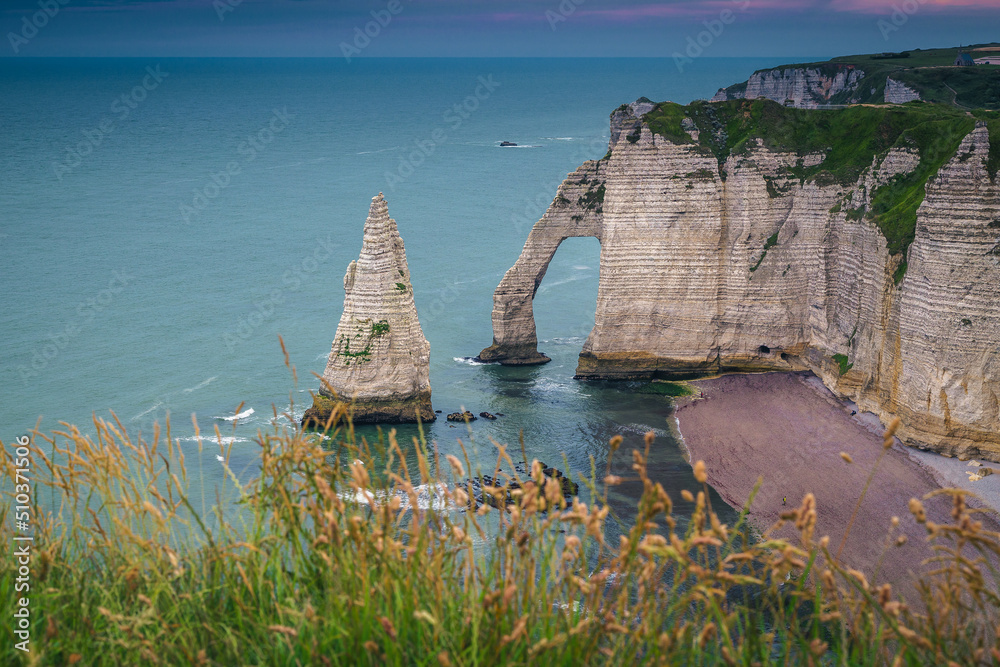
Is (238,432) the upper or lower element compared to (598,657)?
lower

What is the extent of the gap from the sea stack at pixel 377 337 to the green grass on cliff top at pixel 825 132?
494 inches

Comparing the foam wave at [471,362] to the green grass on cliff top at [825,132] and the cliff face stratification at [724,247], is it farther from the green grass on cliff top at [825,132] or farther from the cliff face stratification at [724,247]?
the green grass on cliff top at [825,132]

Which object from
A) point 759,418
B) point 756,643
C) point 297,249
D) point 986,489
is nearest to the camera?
point 756,643

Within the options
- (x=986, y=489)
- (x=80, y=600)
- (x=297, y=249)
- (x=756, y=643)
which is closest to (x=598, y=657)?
(x=756, y=643)

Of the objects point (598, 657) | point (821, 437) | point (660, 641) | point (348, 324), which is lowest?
point (821, 437)

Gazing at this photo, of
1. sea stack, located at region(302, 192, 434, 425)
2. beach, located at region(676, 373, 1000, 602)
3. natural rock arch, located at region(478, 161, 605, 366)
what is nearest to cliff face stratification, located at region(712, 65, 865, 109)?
natural rock arch, located at region(478, 161, 605, 366)

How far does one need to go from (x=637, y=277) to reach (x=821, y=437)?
10.9m

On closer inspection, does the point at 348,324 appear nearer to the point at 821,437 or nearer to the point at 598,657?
the point at 821,437

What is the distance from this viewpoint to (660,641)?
223 inches

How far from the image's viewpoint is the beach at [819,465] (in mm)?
25125

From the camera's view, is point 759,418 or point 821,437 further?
point 759,418
